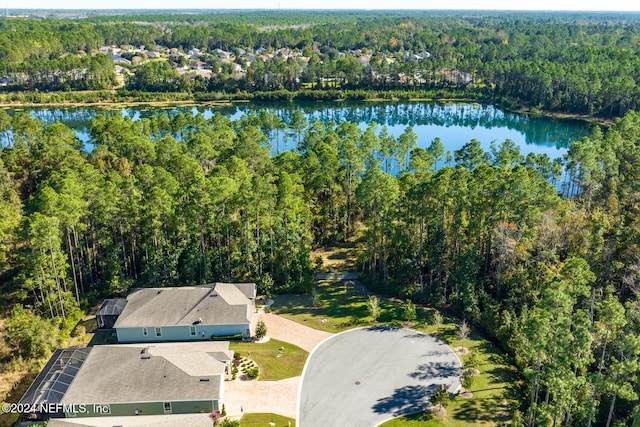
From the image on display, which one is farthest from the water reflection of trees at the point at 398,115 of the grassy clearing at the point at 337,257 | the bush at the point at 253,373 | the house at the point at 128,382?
the bush at the point at 253,373

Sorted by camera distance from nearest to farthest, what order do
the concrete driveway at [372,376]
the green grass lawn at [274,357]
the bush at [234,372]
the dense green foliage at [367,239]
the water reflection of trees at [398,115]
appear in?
the concrete driveway at [372,376]
the bush at [234,372]
the green grass lawn at [274,357]
the dense green foliage at [367,239]
the water reflection of trees at [398,115]

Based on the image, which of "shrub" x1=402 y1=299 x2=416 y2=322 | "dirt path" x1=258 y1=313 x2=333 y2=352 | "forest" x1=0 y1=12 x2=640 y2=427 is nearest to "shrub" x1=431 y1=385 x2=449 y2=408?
"forest" x1=0 y1=12 x2=640 y2=427

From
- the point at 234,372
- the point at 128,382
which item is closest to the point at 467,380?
the point at 234,372

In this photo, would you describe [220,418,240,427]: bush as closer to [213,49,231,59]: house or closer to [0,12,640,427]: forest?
[0,12,640,427]: forest

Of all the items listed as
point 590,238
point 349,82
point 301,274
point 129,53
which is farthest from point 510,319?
point 129,53

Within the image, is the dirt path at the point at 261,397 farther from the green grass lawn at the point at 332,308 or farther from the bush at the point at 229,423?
the green grass lawn at the point at 332,308

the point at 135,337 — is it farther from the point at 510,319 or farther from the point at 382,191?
the point at 510,319

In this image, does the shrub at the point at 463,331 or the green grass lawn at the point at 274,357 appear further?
the shrub at the point at 463,331
